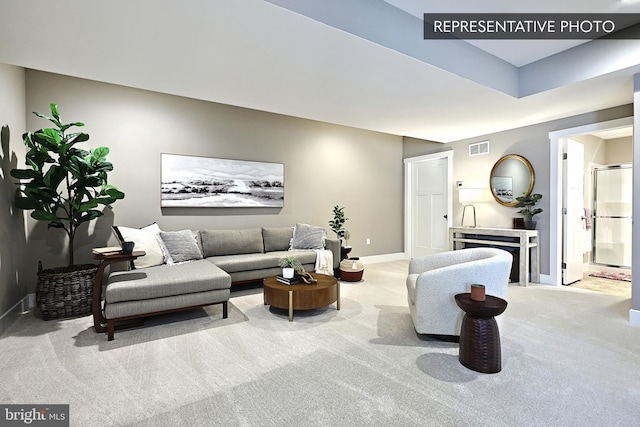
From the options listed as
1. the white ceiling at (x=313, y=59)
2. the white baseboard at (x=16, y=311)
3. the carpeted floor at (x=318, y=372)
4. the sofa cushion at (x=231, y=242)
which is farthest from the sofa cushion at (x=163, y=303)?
the white ceiling at (x=313, y=59)

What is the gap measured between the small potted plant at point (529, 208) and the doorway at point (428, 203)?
1.31 meters

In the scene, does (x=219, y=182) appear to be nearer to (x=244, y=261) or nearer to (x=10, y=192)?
(x=244, y=261)

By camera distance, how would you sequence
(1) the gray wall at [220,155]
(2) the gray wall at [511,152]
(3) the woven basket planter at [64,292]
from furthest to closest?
1. (2) the gray wall at [511,152]
2. (1) the gray wall at [220,155]
3. (3) the woven basket planter at [64,292]

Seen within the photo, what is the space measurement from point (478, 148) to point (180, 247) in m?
5.06

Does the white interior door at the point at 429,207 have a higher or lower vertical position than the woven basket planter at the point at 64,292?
higher

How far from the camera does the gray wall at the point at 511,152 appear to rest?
4.43 meters

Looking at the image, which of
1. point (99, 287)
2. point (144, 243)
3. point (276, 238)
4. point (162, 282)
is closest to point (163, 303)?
point (162, 282)

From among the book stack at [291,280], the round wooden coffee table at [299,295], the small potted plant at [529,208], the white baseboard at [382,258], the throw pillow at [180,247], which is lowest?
the white baseboard at [382,258]

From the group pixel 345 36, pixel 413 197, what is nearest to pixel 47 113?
pixel 345 36

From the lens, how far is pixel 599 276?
16.8 feet

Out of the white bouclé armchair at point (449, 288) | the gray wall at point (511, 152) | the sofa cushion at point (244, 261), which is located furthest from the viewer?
A: the gray wall at point (511, 152)

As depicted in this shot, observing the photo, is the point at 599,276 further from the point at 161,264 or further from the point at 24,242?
the point at 24,242

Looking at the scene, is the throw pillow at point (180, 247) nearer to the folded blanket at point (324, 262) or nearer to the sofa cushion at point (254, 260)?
the sofa cushion at point (254, 260)

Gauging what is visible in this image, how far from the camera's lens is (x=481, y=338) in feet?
6.93
